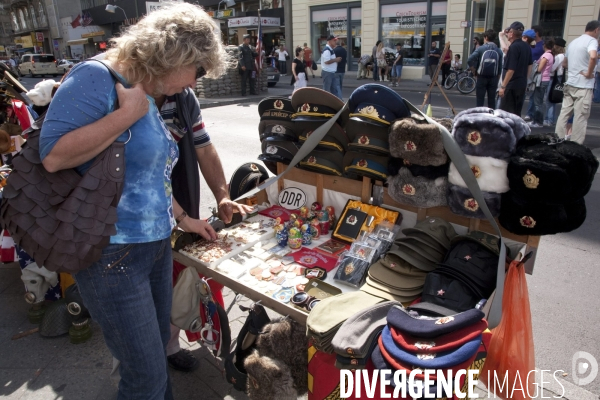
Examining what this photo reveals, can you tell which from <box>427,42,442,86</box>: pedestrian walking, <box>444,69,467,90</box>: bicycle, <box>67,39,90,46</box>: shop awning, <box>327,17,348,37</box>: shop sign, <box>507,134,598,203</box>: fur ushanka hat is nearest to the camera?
<box>507,134,598,203</box>: fur ushanka hat

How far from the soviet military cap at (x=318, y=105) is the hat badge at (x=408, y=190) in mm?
569

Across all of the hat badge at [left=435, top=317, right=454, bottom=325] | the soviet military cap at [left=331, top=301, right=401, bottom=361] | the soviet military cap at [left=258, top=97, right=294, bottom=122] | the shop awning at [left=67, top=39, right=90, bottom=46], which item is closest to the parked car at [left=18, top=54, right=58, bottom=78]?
the shop awning at [left=67, top=39, right=90, bottom=46]

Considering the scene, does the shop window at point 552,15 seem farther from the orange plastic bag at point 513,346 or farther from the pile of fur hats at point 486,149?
the orange plastic bag at point 513,346

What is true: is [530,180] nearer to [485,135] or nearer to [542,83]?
[485,135]

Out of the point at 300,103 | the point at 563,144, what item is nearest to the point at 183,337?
the point at 300,103

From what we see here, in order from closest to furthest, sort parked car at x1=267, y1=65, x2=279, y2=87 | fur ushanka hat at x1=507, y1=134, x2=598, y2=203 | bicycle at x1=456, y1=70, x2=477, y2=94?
fur ushanka hat at x1=507, y1=134, x2=598, y2=203 → bicycle at x1=456, y1=70, x2=477, y2=94 → parked car at x1=267, y1=65, x2=279, y2=87

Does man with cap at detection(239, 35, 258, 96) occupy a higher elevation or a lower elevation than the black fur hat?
higher

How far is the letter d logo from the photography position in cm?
221

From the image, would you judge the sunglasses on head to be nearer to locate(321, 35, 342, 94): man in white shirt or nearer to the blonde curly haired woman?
the blonde curly haired woman

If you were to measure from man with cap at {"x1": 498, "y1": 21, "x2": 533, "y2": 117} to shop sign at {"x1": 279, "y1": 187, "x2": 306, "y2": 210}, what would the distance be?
5.67 m

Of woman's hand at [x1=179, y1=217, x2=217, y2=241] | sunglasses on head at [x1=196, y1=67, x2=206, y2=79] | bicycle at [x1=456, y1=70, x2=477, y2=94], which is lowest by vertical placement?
bicycle at [x1=456, y1=70, x2=477, y2=94]

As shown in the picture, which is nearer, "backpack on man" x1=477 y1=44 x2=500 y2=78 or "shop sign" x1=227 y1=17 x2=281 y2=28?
"backpack on man" x1=477 y1=44 x2=500 y2=78

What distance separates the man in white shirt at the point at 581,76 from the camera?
588 centimetres

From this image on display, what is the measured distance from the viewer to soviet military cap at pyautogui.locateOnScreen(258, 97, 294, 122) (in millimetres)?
2590
